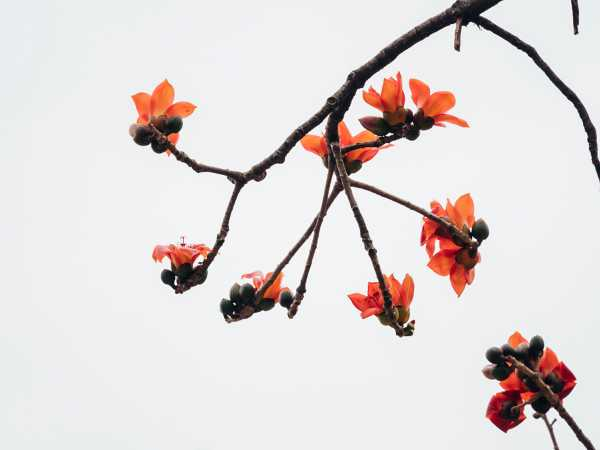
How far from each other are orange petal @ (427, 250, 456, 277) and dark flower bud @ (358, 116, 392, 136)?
1.25ft

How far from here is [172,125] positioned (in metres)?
2.23

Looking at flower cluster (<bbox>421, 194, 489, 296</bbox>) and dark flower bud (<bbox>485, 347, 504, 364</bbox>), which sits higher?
flower cluster (<bbox>421, 194, 489, 296</bbox>)

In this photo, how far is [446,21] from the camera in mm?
1893

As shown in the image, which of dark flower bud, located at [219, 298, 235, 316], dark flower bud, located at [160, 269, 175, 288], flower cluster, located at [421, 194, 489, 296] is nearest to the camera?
flower cluster, located at [421, 194, 489, 296]

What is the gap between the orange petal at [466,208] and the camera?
6.97 ft

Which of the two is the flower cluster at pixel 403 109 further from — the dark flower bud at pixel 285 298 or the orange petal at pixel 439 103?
the dark flower bud at pixel 285 298

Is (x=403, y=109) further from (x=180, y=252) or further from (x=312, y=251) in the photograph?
(x=180, y=252)

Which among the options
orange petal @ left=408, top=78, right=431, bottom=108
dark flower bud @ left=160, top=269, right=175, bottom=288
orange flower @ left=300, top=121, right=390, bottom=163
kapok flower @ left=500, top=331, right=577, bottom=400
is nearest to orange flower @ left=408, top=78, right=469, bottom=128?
A: orange petal @ left=408, top=78, right=431, bottom=108

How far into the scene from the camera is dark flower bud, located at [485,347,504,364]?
2074 mm

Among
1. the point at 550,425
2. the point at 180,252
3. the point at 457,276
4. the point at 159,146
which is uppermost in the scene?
the point at 159,146

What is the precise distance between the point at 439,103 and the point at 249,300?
760mm

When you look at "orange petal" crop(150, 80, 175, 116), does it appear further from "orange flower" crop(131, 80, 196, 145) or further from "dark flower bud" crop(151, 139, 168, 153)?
"dark flower bud" crop(151, 139, 168, 153)

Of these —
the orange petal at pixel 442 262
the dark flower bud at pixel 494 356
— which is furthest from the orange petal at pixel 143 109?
the dark flower bud at pixel 494 356

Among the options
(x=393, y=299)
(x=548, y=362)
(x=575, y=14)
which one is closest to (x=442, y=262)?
(x=393, y=299)
